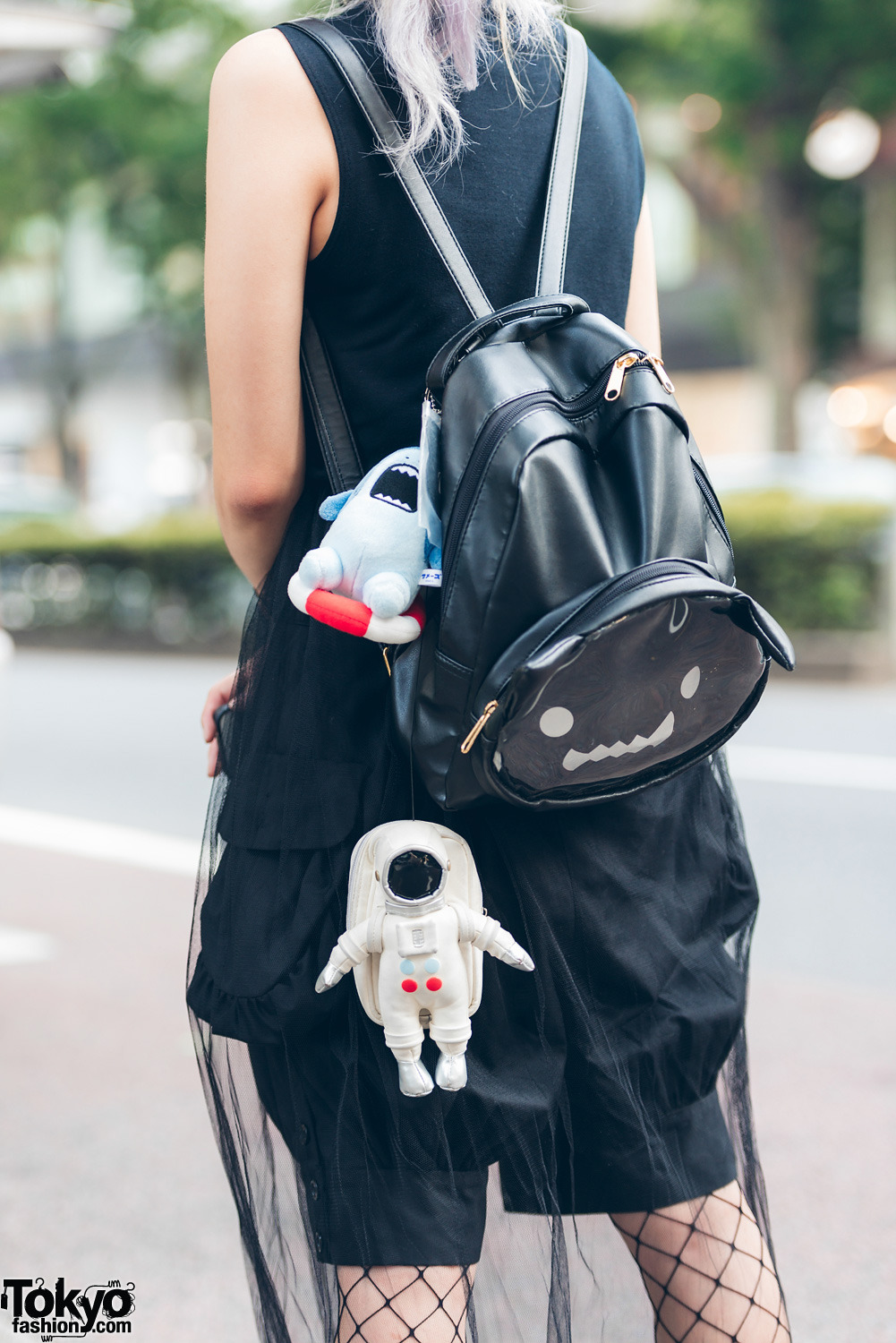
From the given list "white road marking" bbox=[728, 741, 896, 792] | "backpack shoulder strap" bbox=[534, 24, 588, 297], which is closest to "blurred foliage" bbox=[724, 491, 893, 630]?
"white road marking" bbox=[728, 741, 896, 792]

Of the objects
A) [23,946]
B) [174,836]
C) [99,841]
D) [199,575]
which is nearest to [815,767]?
[174,836]

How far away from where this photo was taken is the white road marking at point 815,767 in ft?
18.8

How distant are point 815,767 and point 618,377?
17.4 ft

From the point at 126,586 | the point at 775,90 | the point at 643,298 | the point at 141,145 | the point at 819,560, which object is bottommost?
the point at 126,586

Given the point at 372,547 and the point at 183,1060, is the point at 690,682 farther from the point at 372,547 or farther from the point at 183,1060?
the point at 183,1060

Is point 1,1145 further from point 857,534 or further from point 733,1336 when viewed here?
point 857,534

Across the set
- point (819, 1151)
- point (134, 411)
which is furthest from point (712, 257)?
point (819, 1151)

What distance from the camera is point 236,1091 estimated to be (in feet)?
4.08

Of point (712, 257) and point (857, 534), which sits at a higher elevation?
point (712, 257)

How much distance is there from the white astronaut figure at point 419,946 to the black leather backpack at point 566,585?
6cm

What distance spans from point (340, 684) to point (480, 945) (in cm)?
27

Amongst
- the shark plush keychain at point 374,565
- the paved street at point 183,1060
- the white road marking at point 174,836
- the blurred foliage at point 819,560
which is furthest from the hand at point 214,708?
the blurred foliage at point 819,560
